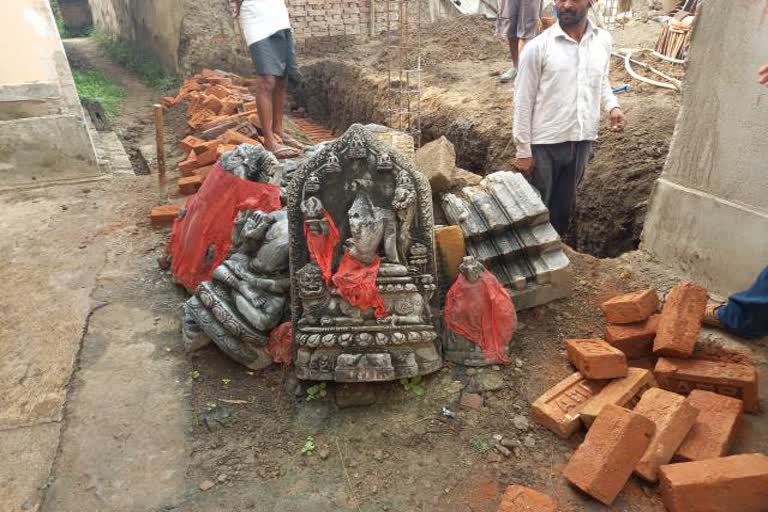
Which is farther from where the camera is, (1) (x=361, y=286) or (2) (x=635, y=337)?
(2) (x=635, y=337)

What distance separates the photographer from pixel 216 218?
3766 millimetres

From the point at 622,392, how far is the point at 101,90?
10.9 metres

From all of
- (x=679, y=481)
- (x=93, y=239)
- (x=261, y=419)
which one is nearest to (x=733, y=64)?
(x=679, y=481)

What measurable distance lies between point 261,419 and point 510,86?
5689mm

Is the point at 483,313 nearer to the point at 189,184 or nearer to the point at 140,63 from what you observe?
the point at 189,184

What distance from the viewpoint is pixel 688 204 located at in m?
3.46

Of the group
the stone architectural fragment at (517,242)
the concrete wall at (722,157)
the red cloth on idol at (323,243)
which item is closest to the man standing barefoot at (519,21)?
the concrete wall at (722,157)

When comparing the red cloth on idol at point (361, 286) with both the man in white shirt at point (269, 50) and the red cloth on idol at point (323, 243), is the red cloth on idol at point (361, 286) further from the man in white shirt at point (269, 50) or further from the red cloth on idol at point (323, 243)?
the man in white shirt at point (269, 50)

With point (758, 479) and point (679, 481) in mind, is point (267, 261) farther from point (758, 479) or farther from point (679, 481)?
point (758, 479)

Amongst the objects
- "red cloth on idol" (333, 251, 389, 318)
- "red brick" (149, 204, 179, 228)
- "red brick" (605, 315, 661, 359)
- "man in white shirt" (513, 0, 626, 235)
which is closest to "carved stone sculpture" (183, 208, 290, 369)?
"red cloth on idol" (333, 251, 389, 318)

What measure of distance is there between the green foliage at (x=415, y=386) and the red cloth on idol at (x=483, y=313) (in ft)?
1.18

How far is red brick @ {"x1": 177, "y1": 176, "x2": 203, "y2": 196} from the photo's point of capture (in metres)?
5.48

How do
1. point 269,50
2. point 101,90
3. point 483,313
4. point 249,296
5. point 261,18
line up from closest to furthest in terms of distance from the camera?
point 483,313
point 249,296
point 261,18
point 269,50
point 101,90

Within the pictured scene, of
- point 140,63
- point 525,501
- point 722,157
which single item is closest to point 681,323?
point 722,157
